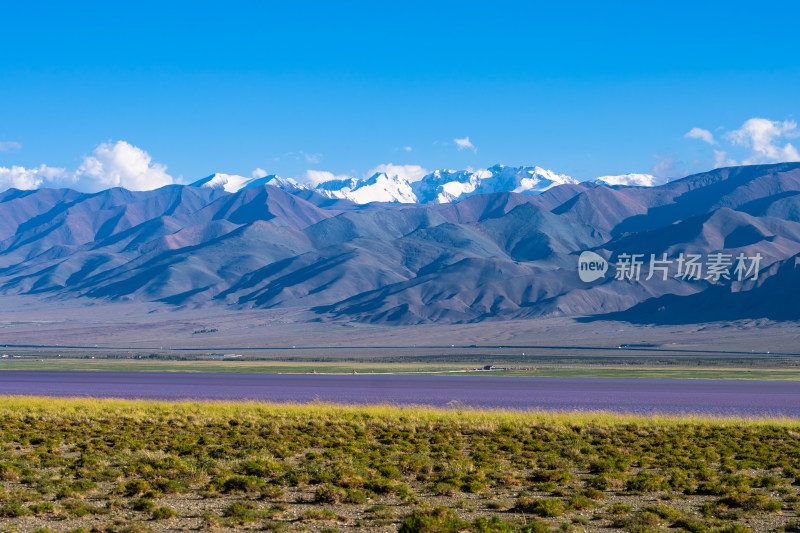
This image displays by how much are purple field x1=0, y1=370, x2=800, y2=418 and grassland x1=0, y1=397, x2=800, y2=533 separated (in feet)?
72.6

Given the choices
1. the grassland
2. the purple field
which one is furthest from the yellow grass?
the purple field

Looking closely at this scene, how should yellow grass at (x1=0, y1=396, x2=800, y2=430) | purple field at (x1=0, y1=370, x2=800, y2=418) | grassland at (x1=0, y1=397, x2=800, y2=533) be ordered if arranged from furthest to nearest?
1. purple field at (x1=0, y1=370, x2=800, y2=418)
2. yellow grass at (x1=0, y1=396, x2=800, y2=430)
3. grassland at (x1=0, y1=397, x2=800, y2=533)

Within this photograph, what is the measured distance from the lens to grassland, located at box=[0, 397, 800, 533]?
21.6 meters

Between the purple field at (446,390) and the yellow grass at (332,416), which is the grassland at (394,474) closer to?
the yellow grass at (332,416)

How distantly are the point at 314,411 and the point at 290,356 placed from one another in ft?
413

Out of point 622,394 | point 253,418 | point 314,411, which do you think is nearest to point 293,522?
point 253,418

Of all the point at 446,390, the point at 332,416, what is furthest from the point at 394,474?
the point at 446,390

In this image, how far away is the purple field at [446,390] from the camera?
225 ft

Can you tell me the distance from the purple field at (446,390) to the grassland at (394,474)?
22.1m

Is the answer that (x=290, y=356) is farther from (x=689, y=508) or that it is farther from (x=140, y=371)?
(x=689, y=508)

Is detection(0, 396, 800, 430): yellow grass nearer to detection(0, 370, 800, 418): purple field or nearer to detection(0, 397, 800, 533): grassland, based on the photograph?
detection(0, 397, 800, 533): grassland

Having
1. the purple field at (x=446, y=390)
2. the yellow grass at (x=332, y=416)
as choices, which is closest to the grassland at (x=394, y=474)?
the yellow grass at (x=332, y=416)

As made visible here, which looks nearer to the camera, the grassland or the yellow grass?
the grassland

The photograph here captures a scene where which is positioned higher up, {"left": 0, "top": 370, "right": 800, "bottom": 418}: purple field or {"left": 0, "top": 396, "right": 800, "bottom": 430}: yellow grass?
{"left": 0, "top": 396, "right": 800, "bottom": 430}: yellow grass
